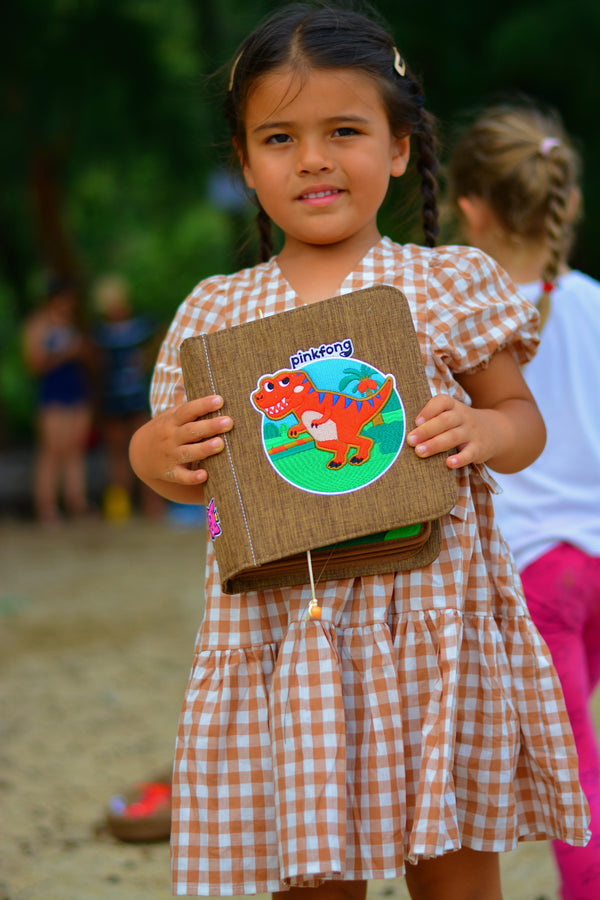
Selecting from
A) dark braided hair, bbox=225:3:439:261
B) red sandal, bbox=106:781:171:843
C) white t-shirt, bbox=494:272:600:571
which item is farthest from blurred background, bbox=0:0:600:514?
red sandal, bbox=106:781:171:843

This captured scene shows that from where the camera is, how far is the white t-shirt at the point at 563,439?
7.66 ft

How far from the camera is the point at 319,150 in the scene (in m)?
1.74

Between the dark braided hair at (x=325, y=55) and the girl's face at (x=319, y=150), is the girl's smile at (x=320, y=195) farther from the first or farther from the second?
the dark braided hair at (x=325, y=55)

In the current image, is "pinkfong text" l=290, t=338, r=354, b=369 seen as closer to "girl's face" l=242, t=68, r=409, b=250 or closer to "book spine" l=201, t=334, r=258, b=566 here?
"book spine" l=201, t=334, r=258, b=566

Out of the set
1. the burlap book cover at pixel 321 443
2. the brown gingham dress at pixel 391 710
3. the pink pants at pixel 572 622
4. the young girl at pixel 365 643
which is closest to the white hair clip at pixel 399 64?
the young girl at pixel 365 643

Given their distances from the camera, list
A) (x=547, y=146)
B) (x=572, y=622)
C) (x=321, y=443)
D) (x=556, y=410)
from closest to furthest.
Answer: (x=321, y=443) < (x=572, y=622) < (x=556, y=410) < (x=547, y=146)

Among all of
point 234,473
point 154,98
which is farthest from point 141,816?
Answer: point 154,98

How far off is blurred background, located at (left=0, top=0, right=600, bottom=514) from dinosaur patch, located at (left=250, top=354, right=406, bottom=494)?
2.00 feet

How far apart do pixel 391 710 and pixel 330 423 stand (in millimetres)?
470

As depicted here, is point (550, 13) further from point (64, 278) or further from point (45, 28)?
point (64, 278)

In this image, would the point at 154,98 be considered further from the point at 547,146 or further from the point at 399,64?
the point at 399,64

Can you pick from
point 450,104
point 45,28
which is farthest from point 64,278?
point 450,104

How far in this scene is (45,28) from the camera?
7848 mm

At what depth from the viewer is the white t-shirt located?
2.34 meters
